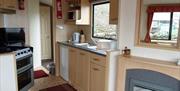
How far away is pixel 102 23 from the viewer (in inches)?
152

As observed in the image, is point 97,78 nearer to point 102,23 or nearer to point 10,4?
point 102,23

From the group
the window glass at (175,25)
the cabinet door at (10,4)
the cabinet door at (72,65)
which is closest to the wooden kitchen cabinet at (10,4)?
the cabinet door at (10,4)

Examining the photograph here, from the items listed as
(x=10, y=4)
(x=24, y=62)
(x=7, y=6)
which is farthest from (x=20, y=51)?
(x=10, y=4)

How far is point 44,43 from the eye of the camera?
6203 mm

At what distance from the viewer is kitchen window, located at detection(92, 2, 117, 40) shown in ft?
11.9

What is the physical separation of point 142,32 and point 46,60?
186 inches

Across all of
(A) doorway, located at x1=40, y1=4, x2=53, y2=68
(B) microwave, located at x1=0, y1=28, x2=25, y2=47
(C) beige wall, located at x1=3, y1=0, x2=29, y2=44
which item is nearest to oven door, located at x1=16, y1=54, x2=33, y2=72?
(B) microwave, located at x1=0, y1=28, x2=25, y2=47

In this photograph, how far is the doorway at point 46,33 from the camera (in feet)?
19.7

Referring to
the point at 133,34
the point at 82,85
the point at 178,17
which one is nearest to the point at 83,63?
the point at 82,85

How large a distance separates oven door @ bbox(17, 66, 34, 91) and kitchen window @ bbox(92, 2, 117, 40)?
1.67 m

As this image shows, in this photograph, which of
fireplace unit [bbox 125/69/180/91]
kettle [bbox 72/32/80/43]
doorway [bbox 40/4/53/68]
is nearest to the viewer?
fireplace unit [bbox 125/69/180/91]

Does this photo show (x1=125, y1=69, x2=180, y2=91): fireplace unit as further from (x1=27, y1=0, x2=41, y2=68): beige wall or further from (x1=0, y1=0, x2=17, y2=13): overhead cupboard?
(x1=27, y1=0, x2=41, y2=68): beige wall

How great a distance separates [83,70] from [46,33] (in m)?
3.35

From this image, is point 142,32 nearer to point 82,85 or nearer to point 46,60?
point 82,85
